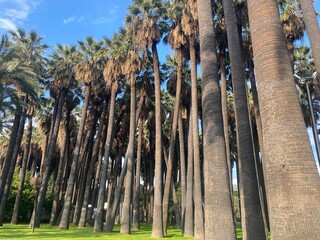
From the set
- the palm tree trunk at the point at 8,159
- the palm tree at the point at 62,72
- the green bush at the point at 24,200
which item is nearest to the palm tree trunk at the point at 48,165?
the palm tree at the point at 62,72

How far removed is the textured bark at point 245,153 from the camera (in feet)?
38.7

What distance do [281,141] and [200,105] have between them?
86.4 ft

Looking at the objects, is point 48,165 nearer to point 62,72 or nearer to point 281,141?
point 62,72

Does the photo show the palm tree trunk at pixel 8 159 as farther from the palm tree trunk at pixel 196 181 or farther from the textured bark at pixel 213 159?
the textured bark at pixel 213 159

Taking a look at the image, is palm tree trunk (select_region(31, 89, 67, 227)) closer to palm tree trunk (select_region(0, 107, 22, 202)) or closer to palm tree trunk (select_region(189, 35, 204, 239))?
palm tree trunk (select_region(0, 107, 22, 202))

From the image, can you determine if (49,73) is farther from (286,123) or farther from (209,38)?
(286,123)

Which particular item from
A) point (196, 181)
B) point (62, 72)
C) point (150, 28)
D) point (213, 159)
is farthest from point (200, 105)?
point (213, 159)

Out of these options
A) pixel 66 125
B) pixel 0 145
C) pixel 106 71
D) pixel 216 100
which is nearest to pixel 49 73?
pixel 66 125

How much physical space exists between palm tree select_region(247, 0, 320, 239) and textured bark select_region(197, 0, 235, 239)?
3.36m

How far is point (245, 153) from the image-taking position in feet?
42.4

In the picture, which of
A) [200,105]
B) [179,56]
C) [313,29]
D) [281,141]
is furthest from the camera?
[200,105]

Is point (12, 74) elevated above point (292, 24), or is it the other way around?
point (292, 24)

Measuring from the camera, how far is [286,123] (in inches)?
248

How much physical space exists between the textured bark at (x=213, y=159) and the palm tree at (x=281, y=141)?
3362mm
